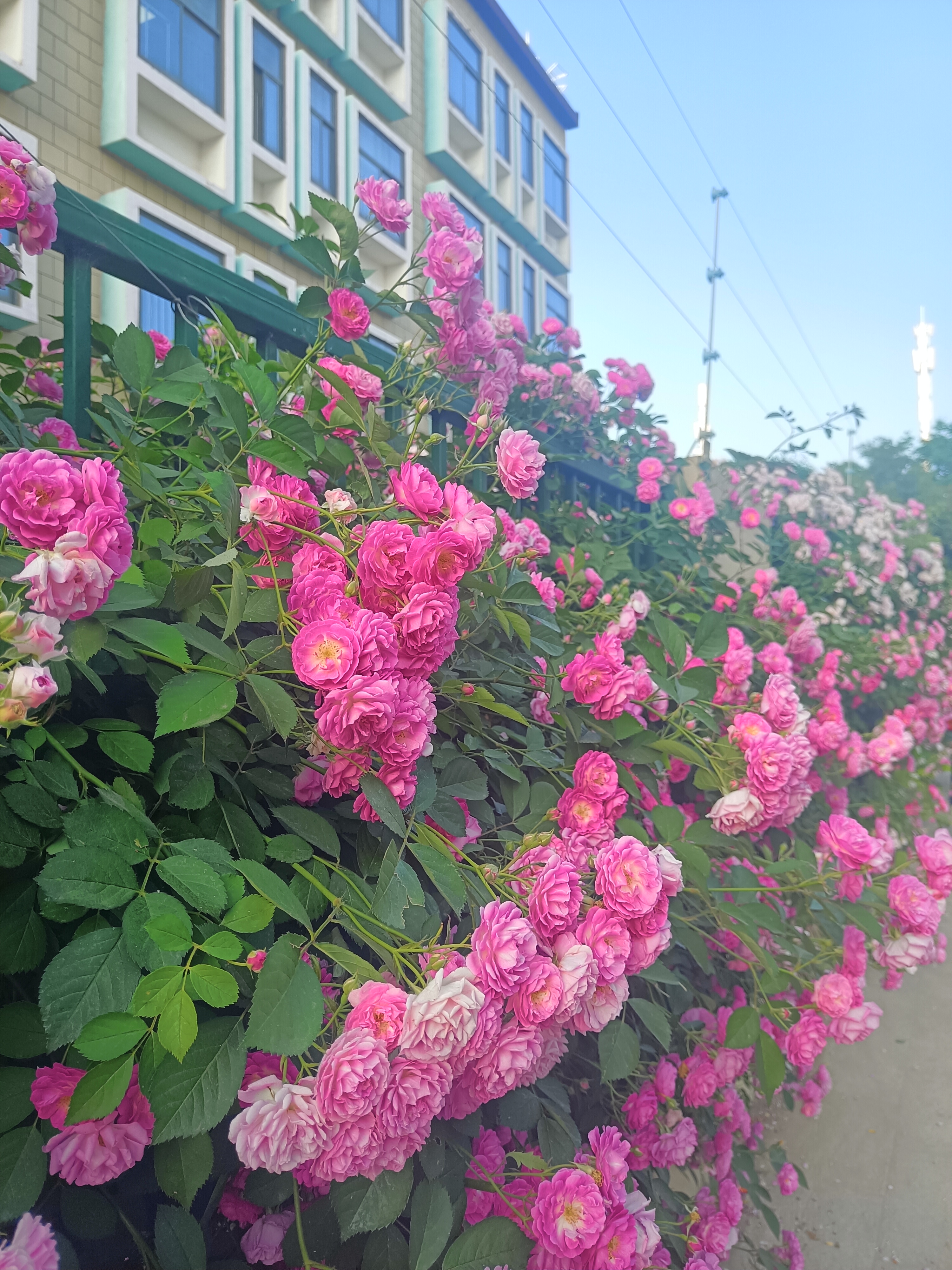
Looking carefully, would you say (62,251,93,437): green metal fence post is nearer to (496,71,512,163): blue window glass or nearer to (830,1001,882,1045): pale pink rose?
(830,1001,882,1045): pale pink rose

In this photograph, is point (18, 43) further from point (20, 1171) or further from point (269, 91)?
point (20, 1171)

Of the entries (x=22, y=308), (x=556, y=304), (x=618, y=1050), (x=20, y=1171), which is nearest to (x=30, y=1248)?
(x=20, y=1171)

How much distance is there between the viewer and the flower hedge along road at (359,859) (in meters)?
0.50

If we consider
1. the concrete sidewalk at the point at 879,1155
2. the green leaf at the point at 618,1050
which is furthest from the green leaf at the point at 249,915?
the concrete sidewalk at the point at 879,1155

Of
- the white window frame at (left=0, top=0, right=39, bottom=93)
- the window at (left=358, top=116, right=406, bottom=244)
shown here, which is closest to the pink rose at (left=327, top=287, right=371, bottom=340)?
the white window frame at (left=0, top=0, right=39, bottom=93)

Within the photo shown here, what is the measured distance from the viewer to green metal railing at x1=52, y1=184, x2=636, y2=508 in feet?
3.57

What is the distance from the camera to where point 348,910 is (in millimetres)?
616

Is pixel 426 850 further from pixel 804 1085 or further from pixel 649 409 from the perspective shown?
pixel 649 409

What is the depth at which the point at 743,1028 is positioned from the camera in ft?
3.20

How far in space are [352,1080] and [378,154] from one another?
10873 mm

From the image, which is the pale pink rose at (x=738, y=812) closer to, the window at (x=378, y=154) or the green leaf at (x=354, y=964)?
the green leaf at (x=354, y=964)

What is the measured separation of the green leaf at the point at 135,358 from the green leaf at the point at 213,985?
2.19ft

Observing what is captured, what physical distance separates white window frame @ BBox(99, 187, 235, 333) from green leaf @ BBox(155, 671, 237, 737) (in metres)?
4.47

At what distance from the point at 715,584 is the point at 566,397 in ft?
2.71
